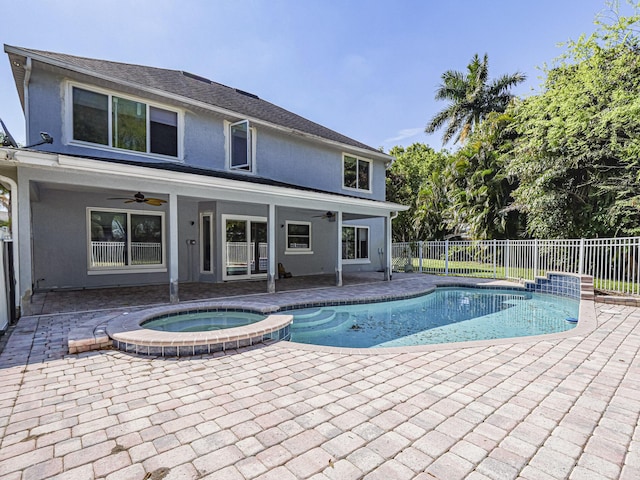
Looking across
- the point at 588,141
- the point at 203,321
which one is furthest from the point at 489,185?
the point at 203,321

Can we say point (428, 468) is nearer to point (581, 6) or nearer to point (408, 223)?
point (581, 6)

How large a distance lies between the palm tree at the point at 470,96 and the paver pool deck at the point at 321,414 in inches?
941

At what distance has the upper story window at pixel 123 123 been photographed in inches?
344

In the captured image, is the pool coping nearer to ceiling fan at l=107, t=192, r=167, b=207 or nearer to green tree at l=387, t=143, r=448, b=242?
ceiling fan at l=107, t=192, r=167, b=207

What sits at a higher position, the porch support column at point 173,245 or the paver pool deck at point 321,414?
the porch support column at point 173,245

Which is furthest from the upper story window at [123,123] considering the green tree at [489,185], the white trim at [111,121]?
the green tree at [489,185]

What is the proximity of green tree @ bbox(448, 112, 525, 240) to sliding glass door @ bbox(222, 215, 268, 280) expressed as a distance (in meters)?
12.9

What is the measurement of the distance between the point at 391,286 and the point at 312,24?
10.6 m

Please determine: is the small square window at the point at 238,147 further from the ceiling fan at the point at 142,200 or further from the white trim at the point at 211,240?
the ceiling fan at the point at 142,200

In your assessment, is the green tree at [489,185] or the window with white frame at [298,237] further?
the green tree at [489,185]

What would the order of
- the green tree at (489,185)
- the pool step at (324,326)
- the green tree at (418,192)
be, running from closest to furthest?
1. the pool step at (324,326)
2. the green tree at (489,185)
3. the green tree at (418,192)

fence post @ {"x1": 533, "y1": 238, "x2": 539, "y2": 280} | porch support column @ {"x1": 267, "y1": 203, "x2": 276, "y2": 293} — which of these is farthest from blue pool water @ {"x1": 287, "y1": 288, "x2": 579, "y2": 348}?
porch support column @ {"x1": 267, "y1": 203, "x2": 276, "y2": 293}

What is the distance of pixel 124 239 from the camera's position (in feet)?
35.1

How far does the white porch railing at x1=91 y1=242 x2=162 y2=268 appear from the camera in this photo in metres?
10.2
